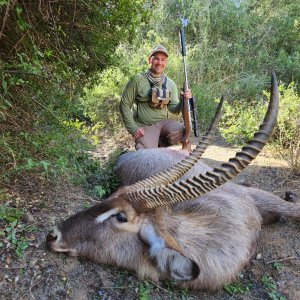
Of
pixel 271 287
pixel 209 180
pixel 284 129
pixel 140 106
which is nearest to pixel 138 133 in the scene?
pixel 140 106

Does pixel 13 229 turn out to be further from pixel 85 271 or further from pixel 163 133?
pixel 163 133

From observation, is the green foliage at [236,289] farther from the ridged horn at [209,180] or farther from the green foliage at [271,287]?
the ridged horn at [209,180]

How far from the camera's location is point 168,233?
304cm

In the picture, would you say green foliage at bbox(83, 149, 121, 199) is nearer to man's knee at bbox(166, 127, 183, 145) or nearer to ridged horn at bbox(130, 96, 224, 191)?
ridged horn at bbox(130, 96, 224, 191)

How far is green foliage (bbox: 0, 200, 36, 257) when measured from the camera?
111 inches

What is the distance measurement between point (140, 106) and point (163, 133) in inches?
26.6

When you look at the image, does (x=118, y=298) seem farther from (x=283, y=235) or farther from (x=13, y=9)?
(x=13, y=9)

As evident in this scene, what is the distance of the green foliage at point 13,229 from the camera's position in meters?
2.83

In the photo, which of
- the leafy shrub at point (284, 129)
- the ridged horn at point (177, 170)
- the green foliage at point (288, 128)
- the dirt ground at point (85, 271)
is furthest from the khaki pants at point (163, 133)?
the ridged horn at point (177, 170)

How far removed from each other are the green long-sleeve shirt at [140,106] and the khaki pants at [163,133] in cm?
11

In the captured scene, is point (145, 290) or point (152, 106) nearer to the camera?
point (145, 290)

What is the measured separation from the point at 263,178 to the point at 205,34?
23.8 ft

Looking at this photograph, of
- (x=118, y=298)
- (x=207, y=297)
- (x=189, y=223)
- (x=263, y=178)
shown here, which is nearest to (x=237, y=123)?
(x=263, y=178)

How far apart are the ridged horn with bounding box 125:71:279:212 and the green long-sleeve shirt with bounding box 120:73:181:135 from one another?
314cm
